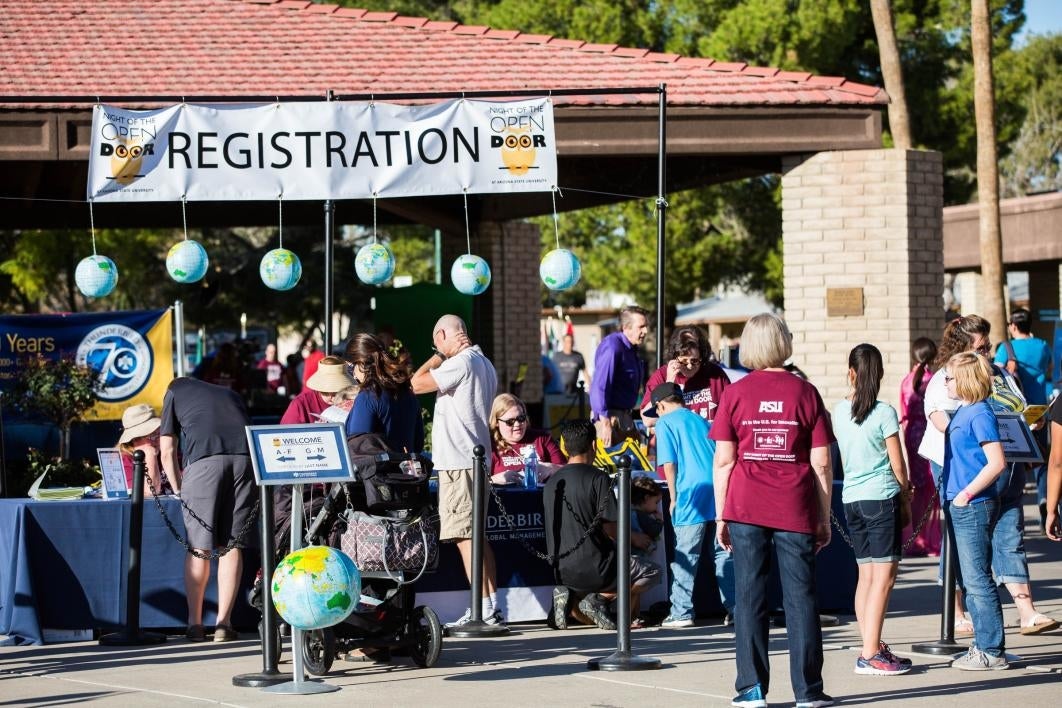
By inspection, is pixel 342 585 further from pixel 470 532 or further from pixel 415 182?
pixel 415 182

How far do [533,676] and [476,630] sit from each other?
1.39 metres

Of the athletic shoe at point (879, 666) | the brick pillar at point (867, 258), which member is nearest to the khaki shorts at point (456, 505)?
the athletic shoe at point (879, 666)

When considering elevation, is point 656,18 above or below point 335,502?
above

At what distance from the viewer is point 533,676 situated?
322 inches

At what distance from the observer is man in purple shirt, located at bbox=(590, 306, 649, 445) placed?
451 inches

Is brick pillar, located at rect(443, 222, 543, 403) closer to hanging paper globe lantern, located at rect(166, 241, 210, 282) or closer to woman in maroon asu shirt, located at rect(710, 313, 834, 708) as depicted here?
hanging paper globe lantern, located at rect(166, 241, 210, 282)

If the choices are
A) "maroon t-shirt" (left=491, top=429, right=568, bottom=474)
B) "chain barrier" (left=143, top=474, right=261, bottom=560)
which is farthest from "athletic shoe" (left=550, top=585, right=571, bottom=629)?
"chain barrier" (left=143, top=474, right=261, bottom=560)

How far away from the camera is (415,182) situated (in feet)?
39.2

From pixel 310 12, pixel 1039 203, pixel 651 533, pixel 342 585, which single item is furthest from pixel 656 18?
pixel 342 585

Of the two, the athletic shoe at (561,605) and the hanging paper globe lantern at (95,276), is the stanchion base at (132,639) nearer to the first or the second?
the athletic shoe at (561,605)

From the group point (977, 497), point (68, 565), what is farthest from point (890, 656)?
point (68, 565)

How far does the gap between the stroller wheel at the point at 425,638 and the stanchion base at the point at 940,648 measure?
9.24ft

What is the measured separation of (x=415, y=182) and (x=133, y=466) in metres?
3.51

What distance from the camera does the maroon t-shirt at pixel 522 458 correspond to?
10.6 metres
